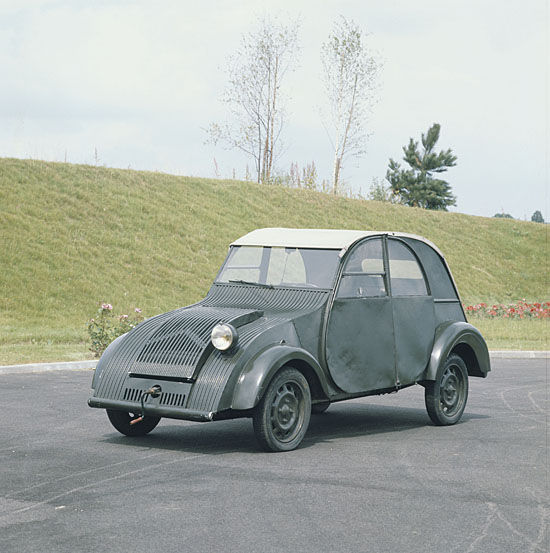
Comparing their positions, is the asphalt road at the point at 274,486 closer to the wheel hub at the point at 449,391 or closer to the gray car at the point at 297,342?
the wheel hub at the point at 449,391

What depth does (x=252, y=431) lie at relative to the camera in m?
9.30

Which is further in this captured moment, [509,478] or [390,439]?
[390,439]

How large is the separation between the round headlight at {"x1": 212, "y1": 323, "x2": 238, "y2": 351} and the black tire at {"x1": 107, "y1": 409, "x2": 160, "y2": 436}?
136cm

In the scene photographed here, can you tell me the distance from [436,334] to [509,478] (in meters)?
2.88

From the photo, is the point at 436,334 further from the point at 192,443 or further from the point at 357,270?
the point at 192,443

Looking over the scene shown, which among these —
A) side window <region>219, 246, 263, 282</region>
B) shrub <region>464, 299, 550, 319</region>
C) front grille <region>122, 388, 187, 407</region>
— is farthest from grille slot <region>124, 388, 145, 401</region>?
shrub <region>464, 299, 550, 319</region>

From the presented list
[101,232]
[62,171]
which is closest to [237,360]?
[101,232]

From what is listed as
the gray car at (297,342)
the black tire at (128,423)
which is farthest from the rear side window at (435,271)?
the black tire at (128,423)

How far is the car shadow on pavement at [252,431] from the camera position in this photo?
27.2 ft

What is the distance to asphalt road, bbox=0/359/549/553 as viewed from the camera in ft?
17.1

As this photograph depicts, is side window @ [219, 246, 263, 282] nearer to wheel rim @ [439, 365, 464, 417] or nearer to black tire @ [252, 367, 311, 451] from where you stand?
black tire @ [252, 367, 311, 451]

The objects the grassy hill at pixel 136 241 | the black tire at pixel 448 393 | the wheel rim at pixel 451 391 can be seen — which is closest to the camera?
the black tire at pixel 448 393

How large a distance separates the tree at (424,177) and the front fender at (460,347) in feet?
177

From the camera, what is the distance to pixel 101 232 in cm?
3028
